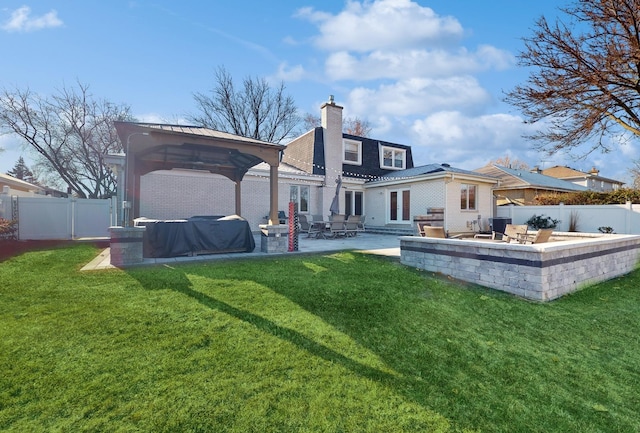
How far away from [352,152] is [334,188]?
2.79m

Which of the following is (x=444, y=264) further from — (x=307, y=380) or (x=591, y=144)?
(x=591, y=144)

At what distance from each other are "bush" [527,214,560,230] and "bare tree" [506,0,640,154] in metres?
3.52

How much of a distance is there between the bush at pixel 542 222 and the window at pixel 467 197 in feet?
9.01

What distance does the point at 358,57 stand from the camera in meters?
13.3

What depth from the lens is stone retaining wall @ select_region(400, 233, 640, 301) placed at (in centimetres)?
538

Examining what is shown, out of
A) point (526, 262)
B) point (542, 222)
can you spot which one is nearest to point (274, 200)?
point (526, 262)

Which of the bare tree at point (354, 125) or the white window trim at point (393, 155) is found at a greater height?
the bare tree at point (354, 125)

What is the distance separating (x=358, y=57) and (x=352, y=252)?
901 cm

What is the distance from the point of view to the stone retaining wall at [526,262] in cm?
538

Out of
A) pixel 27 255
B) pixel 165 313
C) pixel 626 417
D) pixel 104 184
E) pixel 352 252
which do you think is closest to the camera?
pixel 626 417

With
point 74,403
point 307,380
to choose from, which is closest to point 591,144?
point 307,380

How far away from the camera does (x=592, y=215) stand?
13.3m

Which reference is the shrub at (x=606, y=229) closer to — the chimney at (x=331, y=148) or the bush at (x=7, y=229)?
the chimney at (x=331, y=148)

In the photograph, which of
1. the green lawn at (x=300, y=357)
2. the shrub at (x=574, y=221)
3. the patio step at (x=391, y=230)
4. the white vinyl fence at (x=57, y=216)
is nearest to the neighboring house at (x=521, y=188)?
the shrub at (x=574, y=221)
